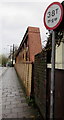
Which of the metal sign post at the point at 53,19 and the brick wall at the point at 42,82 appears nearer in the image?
the metal sign post at the point at 53,19

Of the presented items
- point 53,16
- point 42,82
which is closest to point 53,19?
point 53,16

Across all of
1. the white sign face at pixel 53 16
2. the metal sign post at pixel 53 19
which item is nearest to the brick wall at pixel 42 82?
the metal sign post at pixel 53 19

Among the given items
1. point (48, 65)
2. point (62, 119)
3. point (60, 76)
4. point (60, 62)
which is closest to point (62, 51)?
point (60, 62)

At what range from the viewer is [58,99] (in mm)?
3342

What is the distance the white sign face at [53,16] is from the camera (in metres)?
2.87

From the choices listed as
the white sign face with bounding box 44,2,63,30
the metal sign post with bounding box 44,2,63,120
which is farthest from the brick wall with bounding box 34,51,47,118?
the white sign face with bounding box 44,2,63,30

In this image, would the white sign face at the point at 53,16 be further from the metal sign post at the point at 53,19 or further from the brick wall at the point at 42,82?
the brick wall at the point at 42,82

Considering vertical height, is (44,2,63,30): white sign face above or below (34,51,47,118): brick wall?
above

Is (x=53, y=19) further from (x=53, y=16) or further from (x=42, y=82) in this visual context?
(x=42, y=82)

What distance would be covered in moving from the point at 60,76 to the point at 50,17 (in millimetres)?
1077

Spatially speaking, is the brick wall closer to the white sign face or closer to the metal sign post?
the metal sign post

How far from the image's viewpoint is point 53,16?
9.90 feet

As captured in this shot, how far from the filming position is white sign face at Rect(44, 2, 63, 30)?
9.41 feet

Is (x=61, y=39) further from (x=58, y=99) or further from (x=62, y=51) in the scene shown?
(x=58, y=99)
